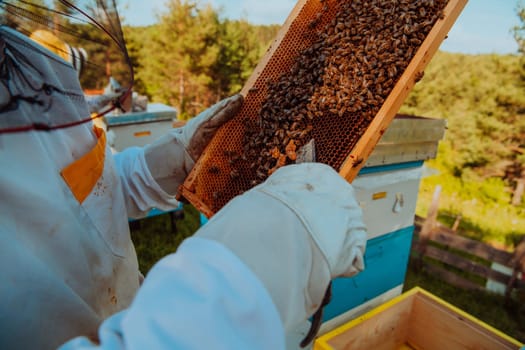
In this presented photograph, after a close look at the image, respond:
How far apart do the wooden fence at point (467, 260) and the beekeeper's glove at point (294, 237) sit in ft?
18.1

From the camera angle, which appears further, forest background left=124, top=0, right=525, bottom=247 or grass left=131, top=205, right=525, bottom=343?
forest background left=124, top=0, right=525, bottom=247

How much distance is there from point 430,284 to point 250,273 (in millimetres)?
6292

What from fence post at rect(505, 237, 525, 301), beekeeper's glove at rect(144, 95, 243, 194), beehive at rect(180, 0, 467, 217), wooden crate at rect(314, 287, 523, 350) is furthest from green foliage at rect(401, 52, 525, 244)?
beekeeper's glove at rect(144, 95, 243, 194)

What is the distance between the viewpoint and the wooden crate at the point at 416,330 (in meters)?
2.33

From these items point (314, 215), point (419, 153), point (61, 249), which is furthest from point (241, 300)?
point (419, 153)

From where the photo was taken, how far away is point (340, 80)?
1889mm

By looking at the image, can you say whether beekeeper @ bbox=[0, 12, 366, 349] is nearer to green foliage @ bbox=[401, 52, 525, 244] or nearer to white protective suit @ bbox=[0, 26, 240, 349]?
white protective suit @ bbox=[0, 26, 240, 349]

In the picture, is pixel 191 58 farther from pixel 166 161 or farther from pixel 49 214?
pixel 49 214

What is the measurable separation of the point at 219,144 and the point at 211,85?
23.5 meters

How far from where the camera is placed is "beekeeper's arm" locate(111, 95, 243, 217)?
80.7 inches

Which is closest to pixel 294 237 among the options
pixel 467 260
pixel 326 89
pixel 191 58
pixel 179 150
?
pixel 326 89

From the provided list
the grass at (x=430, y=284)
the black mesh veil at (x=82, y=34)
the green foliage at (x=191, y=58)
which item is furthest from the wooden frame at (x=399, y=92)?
the green foliage at (x=191, y=58)

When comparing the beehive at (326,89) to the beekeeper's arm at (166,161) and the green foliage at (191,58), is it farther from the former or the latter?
the green foliage at (191,58)

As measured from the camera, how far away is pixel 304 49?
83.7 inches
